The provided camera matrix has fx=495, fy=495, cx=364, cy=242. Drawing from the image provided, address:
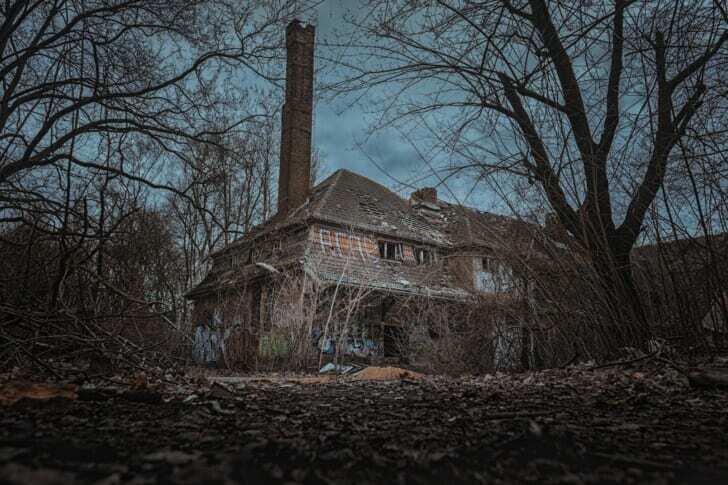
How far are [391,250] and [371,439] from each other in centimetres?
1521

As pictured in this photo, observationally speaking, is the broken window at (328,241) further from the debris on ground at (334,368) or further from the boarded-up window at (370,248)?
the debris on ground at (334,368)

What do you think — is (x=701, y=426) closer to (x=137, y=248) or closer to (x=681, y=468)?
(x=681, y=468)

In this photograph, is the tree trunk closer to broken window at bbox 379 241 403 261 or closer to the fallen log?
the fallen log

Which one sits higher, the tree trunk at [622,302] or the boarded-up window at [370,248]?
the boarded-up window at [370,248]

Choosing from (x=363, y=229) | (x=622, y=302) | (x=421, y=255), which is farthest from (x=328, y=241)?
(x=622, y=302)

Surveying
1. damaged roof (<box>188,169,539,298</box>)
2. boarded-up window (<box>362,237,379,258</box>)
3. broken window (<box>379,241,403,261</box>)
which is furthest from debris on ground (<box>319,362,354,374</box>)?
broken window (<box>379,241,403,261</box>)

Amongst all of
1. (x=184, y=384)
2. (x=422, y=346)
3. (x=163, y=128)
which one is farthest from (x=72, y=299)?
(x=422, y=346)

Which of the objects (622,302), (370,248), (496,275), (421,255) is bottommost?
(622,302)

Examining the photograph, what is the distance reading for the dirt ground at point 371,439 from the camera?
1267 millimetres

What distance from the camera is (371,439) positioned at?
183cm

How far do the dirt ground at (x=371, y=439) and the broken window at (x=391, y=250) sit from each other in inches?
538

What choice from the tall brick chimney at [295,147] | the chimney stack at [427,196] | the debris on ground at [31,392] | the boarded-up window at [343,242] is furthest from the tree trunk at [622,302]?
the chimney stack at [427,196]

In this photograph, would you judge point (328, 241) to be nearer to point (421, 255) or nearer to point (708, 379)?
point (421, 255)

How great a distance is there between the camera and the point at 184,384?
12.7 feet
